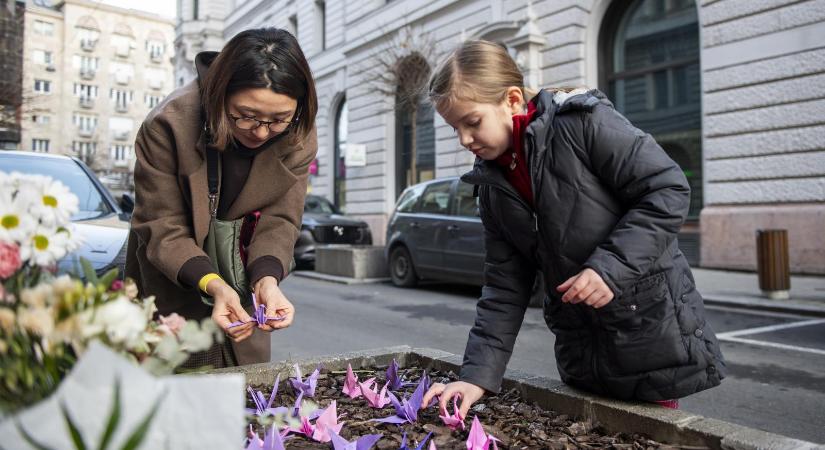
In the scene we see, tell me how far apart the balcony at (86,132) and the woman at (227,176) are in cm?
7500

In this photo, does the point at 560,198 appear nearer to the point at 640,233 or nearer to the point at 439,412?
the point at 640,233

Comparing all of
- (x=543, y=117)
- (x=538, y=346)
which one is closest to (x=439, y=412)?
(x=543, y=117)

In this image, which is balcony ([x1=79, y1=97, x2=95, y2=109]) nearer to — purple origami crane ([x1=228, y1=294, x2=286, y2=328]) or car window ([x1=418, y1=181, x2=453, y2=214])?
car window ([x1=418, y1=181, x2=453, y2=214])

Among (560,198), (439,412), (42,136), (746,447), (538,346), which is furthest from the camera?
(42,136)

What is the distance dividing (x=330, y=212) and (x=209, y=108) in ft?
46.0

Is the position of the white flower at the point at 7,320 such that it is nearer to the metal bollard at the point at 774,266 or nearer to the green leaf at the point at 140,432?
the green leaf at the point at 140,432

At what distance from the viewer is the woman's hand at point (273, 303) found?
1934 millimetres

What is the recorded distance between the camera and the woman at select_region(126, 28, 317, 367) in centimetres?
204

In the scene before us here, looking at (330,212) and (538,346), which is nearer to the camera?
(538,346)

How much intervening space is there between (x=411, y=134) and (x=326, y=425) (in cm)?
1809

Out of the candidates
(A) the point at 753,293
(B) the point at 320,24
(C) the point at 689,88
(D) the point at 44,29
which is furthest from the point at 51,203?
(D) the point at 44,29

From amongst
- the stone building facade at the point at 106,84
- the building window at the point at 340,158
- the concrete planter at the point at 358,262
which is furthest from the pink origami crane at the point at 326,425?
the stone building facade at the point at 106,84

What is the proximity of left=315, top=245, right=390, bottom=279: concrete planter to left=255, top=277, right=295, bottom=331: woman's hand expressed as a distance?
9.91 m

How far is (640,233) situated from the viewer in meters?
1.73
